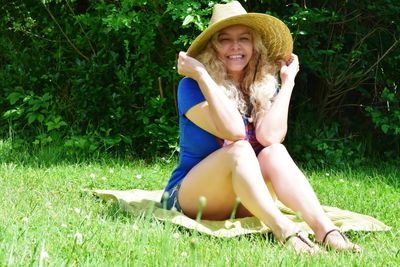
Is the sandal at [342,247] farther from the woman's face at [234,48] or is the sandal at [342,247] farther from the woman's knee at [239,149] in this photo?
the woman's face at [234,48]

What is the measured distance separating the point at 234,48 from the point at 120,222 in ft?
3.52

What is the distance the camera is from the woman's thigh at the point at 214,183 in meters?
3.19

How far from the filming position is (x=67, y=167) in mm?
4812

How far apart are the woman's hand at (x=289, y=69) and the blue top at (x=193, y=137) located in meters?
0.31

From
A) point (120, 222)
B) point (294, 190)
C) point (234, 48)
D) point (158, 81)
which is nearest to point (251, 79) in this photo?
point (234, 48)

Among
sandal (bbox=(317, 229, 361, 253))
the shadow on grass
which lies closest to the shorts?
sandal (bbox=(317, 229, 361, 253))

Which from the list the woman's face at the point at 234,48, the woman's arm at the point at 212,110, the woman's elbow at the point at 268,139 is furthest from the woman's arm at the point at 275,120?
the woman's face at the point at 234,48

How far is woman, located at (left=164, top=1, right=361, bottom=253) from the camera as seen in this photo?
3.14 metres

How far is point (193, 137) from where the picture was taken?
3.53 m

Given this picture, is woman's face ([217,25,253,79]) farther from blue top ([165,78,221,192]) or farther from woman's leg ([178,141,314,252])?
woman's leg ([178,141,314,252])

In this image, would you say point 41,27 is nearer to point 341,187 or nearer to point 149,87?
point 149,87

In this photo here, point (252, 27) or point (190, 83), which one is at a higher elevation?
point (252, 27)

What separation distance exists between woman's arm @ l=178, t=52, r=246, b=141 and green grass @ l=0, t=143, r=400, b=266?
0.51 meters

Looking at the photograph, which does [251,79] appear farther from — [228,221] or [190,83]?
[228,221]
